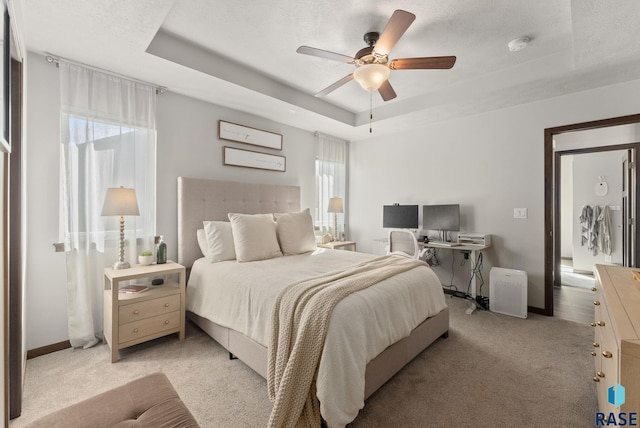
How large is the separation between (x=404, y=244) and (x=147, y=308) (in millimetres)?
2868

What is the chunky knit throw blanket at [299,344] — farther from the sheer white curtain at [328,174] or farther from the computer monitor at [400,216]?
the sheer white curtain at [328,174]

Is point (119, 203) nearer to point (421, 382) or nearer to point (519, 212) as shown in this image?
point (421, 382)

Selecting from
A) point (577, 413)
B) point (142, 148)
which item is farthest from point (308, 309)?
point (142, 148)

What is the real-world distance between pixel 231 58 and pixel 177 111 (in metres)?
0.89

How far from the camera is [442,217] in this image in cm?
396

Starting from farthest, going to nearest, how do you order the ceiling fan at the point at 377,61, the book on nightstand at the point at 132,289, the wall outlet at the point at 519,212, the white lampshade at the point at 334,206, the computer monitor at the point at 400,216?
the white lampshade at the point at 334,206
the computer monitor at the point at 400,216
the wall outlet at the point at 519,212
the book on nightstand at the point at 132,289
the ceiling fan at the point at 377,61

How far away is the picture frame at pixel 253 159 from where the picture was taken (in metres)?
3.59

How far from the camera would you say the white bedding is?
1495 mm

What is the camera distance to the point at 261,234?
299 cm

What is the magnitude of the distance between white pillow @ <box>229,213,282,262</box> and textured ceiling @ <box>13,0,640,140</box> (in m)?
1.44

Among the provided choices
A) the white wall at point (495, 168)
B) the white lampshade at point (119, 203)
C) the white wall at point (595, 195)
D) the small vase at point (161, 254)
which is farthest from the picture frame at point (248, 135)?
the white wall at point (595, 195)

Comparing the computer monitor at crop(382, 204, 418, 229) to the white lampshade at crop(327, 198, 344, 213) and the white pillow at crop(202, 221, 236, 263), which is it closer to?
the white lampshade at crop(327, 198, 344, 213)

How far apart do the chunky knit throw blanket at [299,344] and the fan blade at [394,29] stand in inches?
68.2

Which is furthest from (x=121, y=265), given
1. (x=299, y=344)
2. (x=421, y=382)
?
(x=421, y=382)
